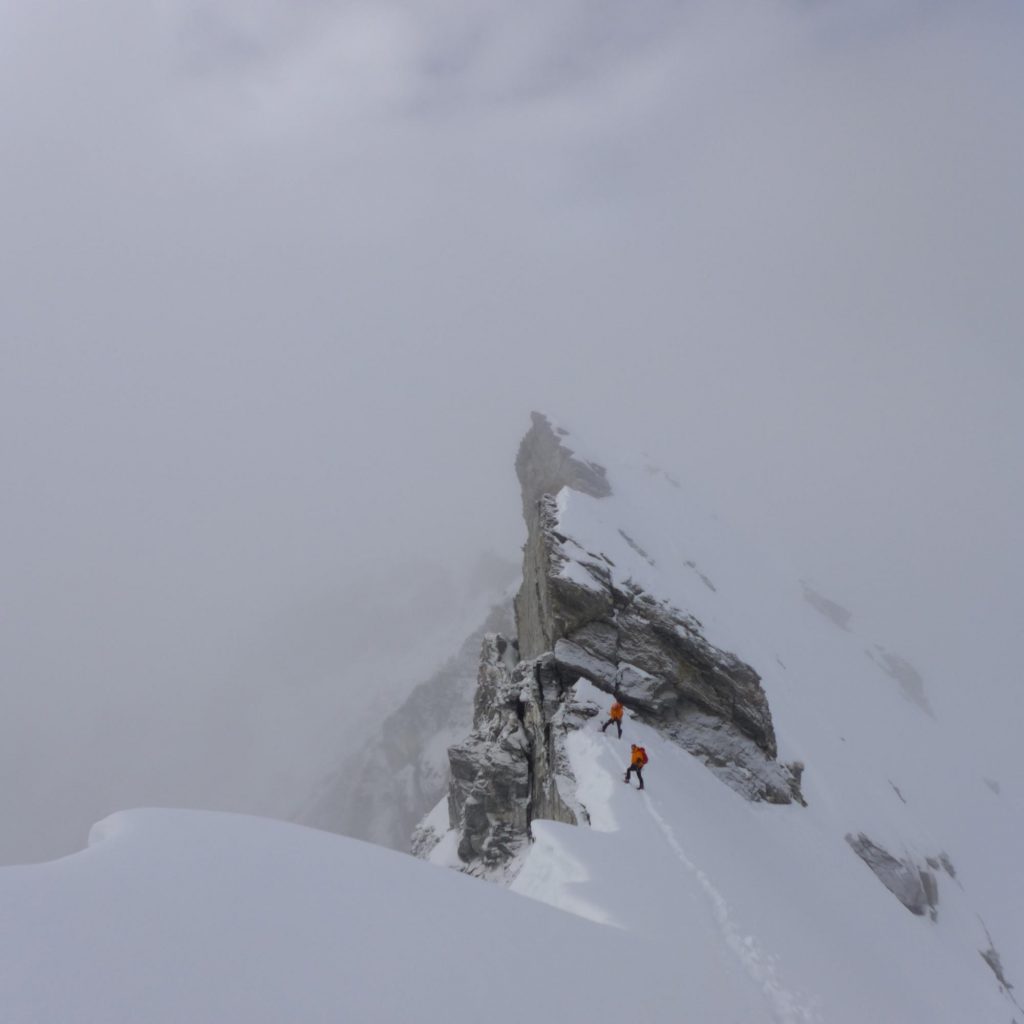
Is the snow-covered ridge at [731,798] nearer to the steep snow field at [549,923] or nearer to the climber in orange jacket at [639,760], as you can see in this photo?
the steep snow field at [549,923]

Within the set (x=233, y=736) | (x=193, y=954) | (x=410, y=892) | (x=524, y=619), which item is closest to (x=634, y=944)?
(x=410, y=892)

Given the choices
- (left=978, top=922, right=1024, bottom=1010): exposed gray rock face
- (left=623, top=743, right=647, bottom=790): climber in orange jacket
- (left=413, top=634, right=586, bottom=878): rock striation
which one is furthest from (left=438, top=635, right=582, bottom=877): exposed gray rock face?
(left=978, top=922, right=1024, bottom=1010): exposed gray rock face

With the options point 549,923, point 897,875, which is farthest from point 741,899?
point 897,875

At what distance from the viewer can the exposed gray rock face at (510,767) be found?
21.0 metres

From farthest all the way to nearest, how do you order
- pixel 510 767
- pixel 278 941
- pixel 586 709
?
pixel 510 767, pixel 586 709, pixel 278 941

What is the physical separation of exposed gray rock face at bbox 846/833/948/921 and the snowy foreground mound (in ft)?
69.4

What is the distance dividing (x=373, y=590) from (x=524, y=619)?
103m

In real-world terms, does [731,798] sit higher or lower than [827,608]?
lower

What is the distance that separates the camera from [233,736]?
106875 millimetres

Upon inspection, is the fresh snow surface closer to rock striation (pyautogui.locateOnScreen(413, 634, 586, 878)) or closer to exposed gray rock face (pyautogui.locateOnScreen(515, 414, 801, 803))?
exposed gray rock face (pyautogui.locateOnScreen(515, 414, 801, 803))

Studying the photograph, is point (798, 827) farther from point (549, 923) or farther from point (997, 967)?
point (549, 923)

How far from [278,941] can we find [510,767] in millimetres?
17399

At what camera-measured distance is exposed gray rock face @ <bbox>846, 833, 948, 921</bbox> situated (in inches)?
930

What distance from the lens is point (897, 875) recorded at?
2394 centimetres
